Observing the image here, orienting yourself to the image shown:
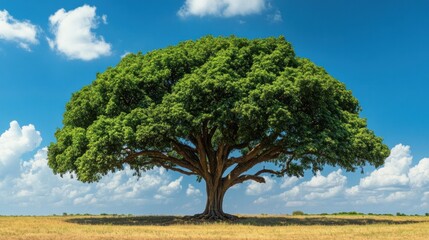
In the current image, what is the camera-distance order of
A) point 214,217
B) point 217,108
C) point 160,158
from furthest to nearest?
point 160,158 < point 214,217 < point 217,108

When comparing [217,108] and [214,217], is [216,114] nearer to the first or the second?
[217,108]

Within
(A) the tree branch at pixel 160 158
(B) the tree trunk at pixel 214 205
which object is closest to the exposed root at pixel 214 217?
(B) the tree trunk at pixel 214 205

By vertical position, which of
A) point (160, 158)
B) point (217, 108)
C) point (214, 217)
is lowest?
point (214, 217)

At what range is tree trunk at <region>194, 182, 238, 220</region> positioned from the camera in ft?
128

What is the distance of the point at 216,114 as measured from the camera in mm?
33125

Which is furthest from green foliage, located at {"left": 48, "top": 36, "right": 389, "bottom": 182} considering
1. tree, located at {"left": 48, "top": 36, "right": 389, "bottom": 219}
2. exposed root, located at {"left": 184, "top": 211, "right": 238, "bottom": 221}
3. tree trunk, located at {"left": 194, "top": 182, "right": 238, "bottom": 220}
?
exposed root, located at {"left": 184, "top": 211, "right": 238, "bottom": 221}

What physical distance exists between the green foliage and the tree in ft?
0.24

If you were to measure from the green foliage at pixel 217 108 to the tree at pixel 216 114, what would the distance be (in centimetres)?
7

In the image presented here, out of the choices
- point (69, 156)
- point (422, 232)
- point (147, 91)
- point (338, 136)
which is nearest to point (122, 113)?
point (147, 91)

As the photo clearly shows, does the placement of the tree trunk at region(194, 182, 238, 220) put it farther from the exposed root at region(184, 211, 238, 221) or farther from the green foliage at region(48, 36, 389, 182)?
the green foliage at region(48, 36, 389, 182)

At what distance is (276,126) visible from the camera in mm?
32969

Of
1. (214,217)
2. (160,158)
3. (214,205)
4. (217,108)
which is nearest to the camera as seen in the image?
(217,108)

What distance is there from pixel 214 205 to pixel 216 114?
9328 millimetres

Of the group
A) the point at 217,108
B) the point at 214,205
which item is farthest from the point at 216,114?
the point at 214,205
